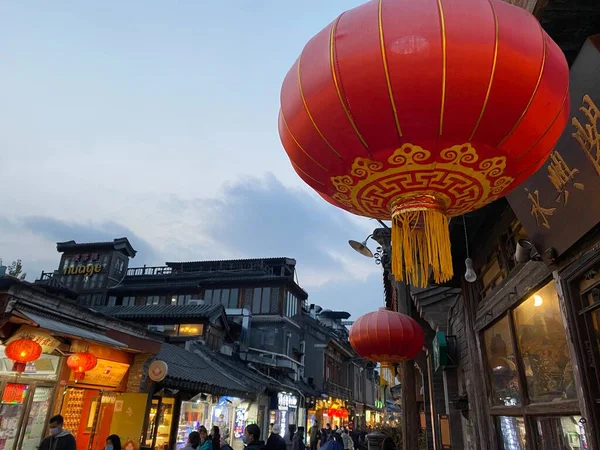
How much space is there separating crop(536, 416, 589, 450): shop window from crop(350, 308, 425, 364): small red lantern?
3.58 meters

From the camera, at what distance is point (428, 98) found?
2189mm

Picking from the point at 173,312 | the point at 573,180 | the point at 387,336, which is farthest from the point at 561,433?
the point at 173,312

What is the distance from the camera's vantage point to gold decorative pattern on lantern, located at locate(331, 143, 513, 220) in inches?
95.6

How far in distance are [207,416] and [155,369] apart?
629 cm

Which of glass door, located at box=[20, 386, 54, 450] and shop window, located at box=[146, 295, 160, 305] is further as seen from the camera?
shop window, located at box=[146, 295, 160, 305]

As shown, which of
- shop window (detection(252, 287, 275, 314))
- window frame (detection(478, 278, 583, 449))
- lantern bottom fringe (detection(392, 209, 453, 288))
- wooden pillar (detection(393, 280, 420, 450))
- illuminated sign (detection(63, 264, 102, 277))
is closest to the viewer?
lantern bottom fringe (detection(392, 209, 453, 288))

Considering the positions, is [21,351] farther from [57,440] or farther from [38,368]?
[57,440]

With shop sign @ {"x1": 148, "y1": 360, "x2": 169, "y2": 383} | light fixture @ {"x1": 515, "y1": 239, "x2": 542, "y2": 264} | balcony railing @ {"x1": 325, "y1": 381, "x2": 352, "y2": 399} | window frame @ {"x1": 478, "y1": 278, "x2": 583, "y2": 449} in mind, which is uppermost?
balcony railing @ {"x1": 325, "y1": 381, "x2": 352, "y2": 399}

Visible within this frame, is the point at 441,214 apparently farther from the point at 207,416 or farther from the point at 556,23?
the point at 207,416

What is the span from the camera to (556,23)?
343 cm

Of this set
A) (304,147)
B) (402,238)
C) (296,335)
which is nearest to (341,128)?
(304,147)

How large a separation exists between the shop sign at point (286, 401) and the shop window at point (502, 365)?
20497mm

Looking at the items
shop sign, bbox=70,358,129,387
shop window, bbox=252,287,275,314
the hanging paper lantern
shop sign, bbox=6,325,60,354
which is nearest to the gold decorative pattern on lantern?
the hanging paper lantern

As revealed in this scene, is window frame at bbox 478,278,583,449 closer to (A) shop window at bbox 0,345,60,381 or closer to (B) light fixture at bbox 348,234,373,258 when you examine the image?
(B) light fixture at bbox 348,234,373,258
